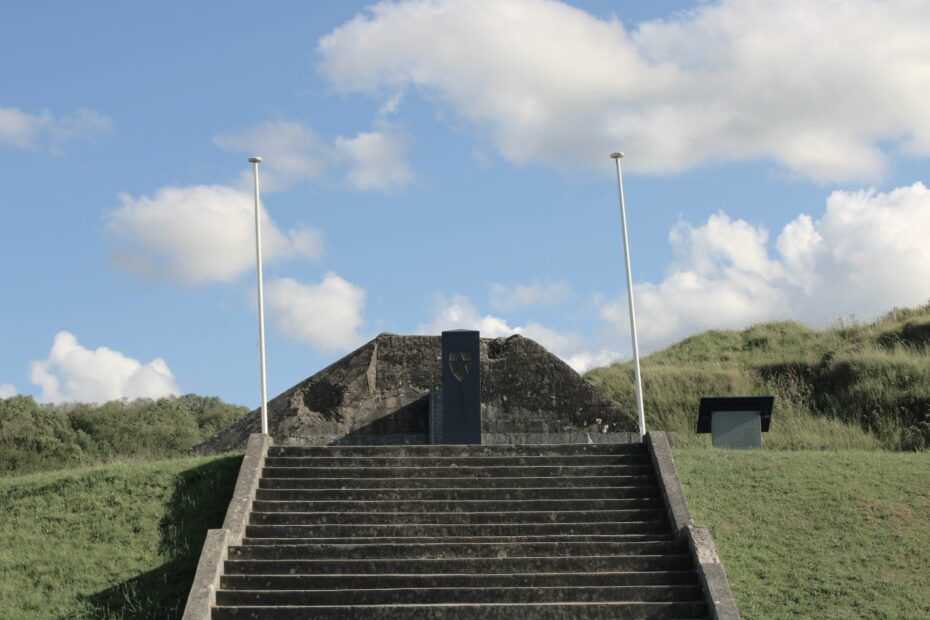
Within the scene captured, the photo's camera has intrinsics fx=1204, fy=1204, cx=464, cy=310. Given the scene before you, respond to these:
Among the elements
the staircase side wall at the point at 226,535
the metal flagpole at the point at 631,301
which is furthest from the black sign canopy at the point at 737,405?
the staircase side wall at the point at 226,535

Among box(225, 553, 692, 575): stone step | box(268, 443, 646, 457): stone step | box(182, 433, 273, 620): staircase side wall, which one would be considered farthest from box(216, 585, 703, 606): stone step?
box(268, 443, 646, 457): stone step

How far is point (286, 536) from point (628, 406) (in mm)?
14237

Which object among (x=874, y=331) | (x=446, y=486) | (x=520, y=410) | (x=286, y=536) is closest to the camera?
(x=286, y=536)

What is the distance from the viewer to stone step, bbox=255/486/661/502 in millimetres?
15289

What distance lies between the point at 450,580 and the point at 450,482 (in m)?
2.52

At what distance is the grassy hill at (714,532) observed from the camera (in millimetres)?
13320

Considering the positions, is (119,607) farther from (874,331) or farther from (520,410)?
(874,331)

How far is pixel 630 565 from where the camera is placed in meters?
13.5

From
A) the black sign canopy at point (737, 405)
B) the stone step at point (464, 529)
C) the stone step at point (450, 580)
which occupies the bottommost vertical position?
the stone step at point (450, 580)

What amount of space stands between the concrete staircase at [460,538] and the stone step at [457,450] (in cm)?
2

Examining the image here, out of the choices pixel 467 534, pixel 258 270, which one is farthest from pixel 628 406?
pixel 467 534

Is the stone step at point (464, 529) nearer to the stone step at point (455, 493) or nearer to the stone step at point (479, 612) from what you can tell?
the stone step at point (455, 493)

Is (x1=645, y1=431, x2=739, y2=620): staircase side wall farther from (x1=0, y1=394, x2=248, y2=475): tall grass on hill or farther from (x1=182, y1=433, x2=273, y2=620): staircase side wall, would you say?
(x1=0, y1=394, x2=248, y2=475): tall grass on hill

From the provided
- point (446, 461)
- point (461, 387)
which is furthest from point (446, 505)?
point (461, 387)
